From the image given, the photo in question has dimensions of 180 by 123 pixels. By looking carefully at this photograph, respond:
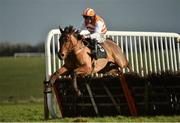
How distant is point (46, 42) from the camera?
940 cm

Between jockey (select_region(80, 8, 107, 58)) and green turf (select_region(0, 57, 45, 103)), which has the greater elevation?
jockey (select_region(80, 8, 107, 58))

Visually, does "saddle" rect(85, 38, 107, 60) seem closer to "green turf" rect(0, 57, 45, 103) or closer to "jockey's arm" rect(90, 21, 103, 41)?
"jockey's arm" rect(90, 21, 103, 41)

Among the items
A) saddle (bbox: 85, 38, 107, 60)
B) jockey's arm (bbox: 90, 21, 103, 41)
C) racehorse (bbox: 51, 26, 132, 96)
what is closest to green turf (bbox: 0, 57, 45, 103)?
saddle (bbox: 85, 38, 107, 60)

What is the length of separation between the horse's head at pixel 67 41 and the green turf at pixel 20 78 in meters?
11.5

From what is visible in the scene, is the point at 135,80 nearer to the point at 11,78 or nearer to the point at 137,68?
the point at 137,68

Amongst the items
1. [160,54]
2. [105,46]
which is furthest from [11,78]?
[105,46]

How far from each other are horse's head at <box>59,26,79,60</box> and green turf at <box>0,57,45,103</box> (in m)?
11.5

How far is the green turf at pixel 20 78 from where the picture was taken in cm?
2280

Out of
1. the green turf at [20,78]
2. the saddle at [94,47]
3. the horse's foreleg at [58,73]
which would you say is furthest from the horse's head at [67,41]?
the green turf at [20,78]

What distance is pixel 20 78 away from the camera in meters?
29.9

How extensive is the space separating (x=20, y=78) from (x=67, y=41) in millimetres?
22537

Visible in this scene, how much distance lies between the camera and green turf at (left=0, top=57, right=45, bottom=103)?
22.8 meters

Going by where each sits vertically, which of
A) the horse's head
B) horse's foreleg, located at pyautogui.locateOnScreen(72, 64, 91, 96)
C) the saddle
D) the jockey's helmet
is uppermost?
the jockey's helmet

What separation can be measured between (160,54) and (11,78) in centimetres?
1919
